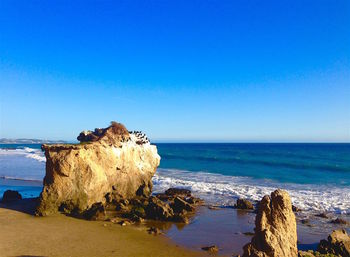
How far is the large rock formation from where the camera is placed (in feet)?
31.3

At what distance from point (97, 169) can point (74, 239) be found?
22.9ft

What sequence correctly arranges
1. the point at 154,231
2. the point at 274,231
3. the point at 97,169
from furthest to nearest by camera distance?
the point at 97,169
the point at 154,231
the point at 274,231

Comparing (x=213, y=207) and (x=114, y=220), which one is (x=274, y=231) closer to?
(x=114, y=220)

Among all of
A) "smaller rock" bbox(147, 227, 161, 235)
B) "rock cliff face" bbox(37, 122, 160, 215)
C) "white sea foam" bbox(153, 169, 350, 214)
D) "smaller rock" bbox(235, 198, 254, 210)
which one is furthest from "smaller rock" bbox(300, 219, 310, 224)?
"rock cliff face" bbox(37, 122, 160, 215)

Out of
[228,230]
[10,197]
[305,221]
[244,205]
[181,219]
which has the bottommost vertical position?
[228,230]

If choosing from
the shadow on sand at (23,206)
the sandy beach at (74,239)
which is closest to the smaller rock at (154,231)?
the sandy beach at (74,239)

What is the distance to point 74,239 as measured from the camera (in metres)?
14.6

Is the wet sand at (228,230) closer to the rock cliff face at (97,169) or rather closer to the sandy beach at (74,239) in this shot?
the sandy beach at (74,239)

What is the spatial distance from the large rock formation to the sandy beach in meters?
4.52

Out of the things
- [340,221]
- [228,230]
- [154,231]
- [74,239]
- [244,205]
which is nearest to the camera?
[74,239]

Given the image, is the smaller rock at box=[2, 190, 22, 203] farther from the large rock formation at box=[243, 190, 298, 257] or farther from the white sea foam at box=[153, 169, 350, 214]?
the large rock formation at box=[243, 190, 298, 257]

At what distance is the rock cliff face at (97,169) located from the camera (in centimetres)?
1894

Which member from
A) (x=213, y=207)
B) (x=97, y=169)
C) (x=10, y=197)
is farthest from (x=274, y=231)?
(x=10, y=197)

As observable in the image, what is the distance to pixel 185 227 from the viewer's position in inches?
711
